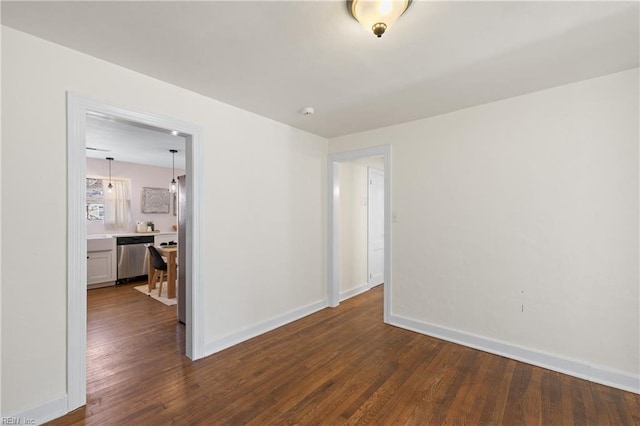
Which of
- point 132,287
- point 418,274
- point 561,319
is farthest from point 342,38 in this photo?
point 132,287

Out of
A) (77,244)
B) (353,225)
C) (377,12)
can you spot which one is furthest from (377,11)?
(353,225)

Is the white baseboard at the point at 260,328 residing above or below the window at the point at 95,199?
below

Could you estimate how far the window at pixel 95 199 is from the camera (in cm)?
565

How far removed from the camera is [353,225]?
4.68 metres

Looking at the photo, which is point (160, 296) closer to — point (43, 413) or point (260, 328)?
point (260, 328)

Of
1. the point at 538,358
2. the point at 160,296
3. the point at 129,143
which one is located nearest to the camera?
the point at 538,358

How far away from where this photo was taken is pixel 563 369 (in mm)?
2396

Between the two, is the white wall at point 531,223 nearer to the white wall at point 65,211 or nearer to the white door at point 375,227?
the white wall at point 65,211

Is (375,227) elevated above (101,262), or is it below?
above

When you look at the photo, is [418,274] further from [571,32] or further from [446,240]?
[571,32]

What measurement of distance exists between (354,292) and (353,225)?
1139 mm

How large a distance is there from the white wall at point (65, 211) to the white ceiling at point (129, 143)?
0.72m

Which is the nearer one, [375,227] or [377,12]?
[377,12]

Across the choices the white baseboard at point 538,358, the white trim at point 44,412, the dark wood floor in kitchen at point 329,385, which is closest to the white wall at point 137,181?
the dark wood floor in kitchen at point 329,385
